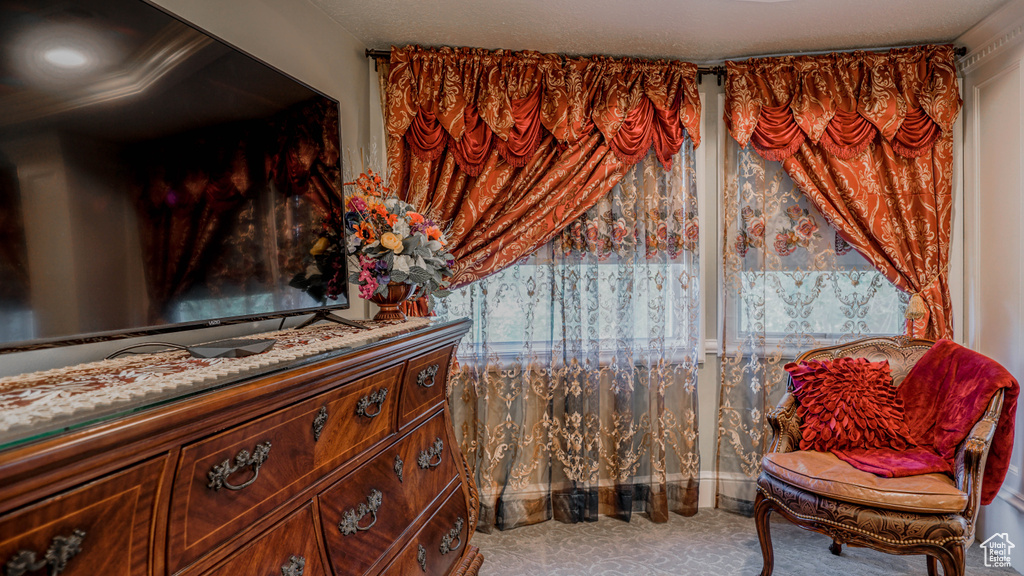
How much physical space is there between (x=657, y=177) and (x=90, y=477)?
2750 mm

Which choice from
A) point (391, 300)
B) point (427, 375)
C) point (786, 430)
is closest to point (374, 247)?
point (391, 300)

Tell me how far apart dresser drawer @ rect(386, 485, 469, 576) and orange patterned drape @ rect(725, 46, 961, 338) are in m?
2.38

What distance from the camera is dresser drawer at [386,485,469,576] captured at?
162 cm

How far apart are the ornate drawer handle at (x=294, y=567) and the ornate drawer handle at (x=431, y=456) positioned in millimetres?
621

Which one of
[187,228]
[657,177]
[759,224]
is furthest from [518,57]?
[187,228]

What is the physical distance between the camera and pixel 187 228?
125 centimetres

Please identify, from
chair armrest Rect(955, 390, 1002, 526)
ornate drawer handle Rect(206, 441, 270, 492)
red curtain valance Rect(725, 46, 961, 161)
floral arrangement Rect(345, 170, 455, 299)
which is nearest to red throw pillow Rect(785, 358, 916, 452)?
chair armrest Rect(955, 390, 1002, 526)

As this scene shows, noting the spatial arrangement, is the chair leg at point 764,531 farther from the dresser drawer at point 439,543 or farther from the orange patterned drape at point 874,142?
→ the orange patterned drape at point 874,142

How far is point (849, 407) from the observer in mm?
2242

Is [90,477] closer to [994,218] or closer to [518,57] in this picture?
[518,57]

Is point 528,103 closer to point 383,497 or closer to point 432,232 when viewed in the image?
point 432,232

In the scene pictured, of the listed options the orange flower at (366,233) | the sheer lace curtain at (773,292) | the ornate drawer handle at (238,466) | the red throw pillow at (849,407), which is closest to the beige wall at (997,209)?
the sheer lace curtain at (773,292)

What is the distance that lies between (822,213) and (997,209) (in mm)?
752

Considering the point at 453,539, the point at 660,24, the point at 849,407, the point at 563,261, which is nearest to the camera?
the point at 453,539
